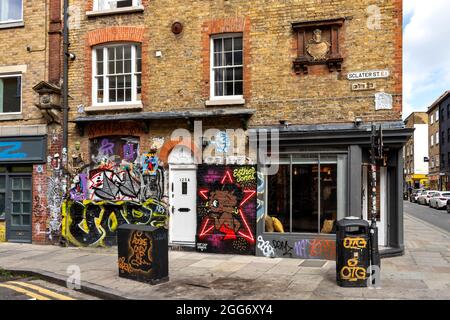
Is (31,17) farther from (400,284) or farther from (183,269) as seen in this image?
(400,284)

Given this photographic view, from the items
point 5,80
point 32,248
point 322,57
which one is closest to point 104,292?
point 32,248

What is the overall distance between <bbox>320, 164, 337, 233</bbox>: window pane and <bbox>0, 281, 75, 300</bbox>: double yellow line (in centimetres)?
663

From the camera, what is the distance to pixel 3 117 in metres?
14.8

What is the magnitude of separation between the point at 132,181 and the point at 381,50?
7746 millimetres

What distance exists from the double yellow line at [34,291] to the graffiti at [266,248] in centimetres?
545

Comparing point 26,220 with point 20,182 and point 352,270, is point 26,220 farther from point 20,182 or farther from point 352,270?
point 352,270

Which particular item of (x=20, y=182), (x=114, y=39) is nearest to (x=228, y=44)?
(x=114, y=39)

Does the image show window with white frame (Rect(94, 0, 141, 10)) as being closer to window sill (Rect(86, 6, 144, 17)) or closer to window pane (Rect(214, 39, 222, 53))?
window sill (Rect(86, 6, 144, 17))

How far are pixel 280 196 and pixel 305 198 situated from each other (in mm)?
673

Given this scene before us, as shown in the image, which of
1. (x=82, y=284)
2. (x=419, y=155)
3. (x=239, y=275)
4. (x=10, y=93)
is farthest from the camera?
(x=419, y=155)

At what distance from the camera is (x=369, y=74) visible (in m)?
11.6

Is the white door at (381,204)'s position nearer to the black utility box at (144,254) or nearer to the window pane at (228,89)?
the window pane at (228,89)

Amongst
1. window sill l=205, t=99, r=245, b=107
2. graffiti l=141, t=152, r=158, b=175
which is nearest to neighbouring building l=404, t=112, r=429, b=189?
window sill l=205, t=99, r=245, b=107

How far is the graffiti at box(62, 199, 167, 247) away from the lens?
13.2 metres
